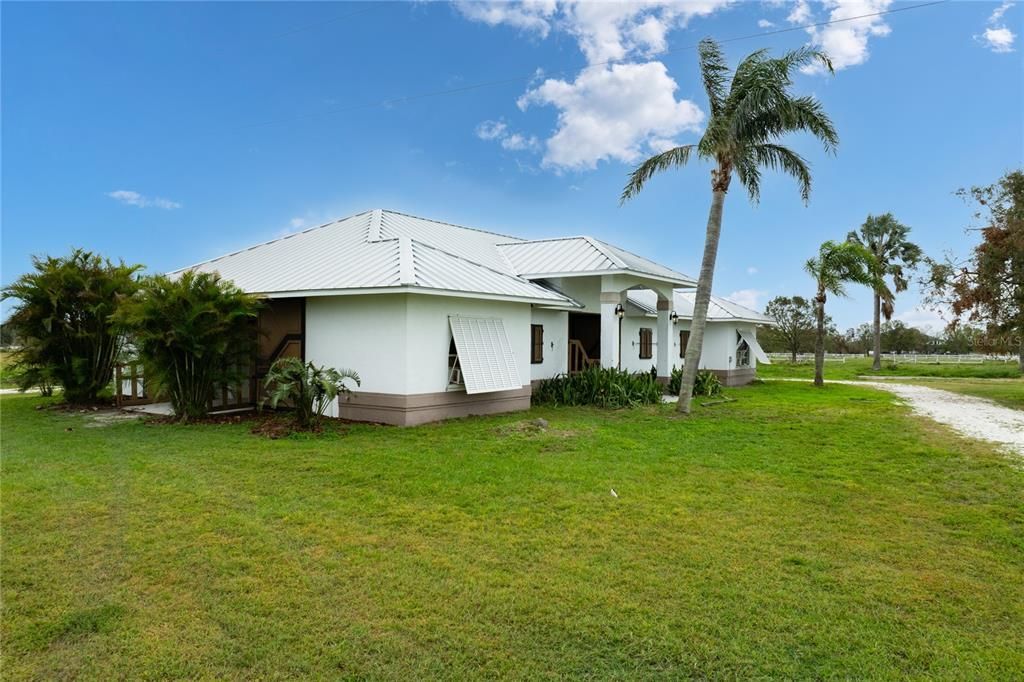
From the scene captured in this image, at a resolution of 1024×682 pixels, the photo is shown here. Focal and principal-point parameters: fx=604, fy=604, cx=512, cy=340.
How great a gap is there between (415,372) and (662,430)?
491cm

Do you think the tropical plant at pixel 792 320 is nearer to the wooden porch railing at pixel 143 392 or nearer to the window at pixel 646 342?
the window at pixel 646 342

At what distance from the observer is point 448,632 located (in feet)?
12.0

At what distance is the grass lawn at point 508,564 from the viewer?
3.46 meters

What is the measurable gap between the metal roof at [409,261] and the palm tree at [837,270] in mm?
7663

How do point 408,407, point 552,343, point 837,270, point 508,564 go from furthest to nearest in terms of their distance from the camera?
point 837,270 → point 552,343 → point 408,407 → point 508,564

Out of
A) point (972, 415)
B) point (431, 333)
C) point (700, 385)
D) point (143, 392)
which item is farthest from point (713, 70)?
point (143, 392)

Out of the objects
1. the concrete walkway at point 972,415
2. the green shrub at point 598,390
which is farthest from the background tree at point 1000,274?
the green shrub at point 598,390

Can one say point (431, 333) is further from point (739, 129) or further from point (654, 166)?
point (739, 129)

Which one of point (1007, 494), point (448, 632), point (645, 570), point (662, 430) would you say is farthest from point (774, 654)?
point (662, 430)

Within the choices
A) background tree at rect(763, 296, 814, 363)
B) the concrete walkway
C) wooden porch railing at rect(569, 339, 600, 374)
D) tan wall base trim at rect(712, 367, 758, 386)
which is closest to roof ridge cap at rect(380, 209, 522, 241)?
wooden porch railing at rect(569, 339, 600, 374)

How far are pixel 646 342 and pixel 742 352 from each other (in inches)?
258

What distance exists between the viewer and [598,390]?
15.7m

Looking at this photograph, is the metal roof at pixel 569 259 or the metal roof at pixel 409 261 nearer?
the metal roof at pixel 409 261

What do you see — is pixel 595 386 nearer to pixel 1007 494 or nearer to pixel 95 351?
pixel 1007 494
